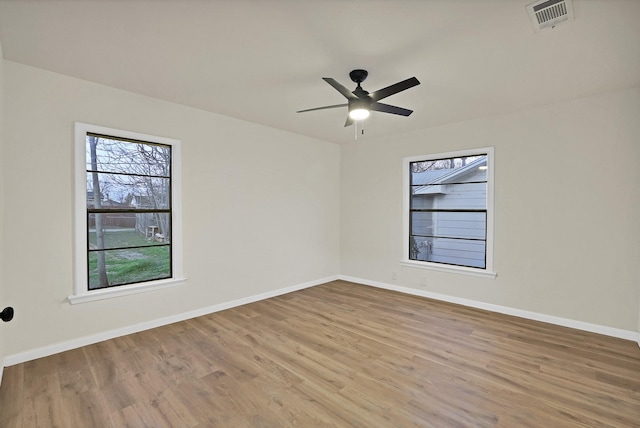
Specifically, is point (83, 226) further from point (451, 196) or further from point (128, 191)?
point (451, 196)

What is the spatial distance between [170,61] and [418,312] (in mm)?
3857

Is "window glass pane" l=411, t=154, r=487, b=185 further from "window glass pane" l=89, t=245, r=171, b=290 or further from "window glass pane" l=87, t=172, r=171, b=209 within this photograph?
"window glass pane" l=89, t=245, r=171, b=290

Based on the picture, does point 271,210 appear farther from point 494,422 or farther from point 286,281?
point 494,422

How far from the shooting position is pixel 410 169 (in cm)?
495

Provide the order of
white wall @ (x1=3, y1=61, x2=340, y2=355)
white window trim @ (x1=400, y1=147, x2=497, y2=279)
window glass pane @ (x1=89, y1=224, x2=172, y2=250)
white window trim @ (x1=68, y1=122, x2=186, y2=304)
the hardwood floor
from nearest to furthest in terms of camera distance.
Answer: the hardwood floor, white wall @ (x1=3, y1=61, x2=340, y2=355), white window trim @ (x1=68, y1=122, x2=186, y2=304), window glass pane @ (x1=89, y1=224, x2=172, y2=250), white window trim @ (x1=400, y1=147, x2=497, y2=279)

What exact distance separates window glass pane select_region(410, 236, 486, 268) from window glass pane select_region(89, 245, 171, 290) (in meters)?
3.59

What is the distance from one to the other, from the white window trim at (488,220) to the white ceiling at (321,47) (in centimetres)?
89

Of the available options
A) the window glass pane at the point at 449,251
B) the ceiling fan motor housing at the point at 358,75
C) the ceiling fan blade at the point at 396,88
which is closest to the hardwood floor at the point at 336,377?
the window glass pane at the point at 449,251

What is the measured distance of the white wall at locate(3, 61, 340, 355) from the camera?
269 centimetres

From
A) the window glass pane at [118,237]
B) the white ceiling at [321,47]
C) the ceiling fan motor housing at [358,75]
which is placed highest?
the white ceiling at [321,47]

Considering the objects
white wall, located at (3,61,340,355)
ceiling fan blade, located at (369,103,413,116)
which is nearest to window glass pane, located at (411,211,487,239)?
white wall, located at (3,61,340,355)

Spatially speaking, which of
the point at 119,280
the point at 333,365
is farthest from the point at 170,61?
the point at 333,365

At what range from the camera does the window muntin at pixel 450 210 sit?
4238 millimetres

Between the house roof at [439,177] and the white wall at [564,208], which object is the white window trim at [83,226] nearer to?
the white wall at [564,208]
